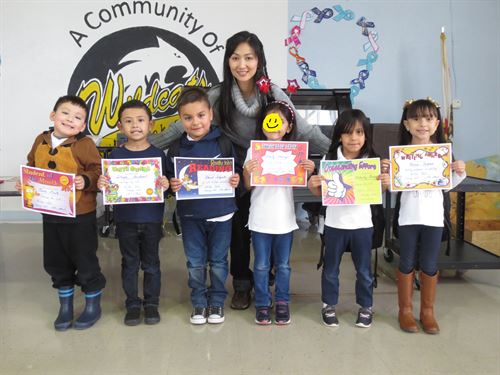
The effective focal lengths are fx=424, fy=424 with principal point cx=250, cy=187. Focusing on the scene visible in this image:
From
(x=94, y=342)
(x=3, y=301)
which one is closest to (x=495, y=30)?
(x=94, y=342)

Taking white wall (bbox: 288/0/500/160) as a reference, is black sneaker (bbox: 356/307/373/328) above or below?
below

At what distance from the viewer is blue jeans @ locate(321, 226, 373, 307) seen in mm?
2131

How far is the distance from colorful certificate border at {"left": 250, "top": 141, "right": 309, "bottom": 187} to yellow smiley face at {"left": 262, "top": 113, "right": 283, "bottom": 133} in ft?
0.22

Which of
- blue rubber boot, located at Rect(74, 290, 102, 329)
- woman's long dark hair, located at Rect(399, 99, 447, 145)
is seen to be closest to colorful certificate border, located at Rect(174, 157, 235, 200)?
blue rubber boot, located at Rect(74, 290, 102, 329)

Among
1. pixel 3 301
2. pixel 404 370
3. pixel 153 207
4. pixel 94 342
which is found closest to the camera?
pixel 404 370

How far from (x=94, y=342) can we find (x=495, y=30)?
16.0 feet

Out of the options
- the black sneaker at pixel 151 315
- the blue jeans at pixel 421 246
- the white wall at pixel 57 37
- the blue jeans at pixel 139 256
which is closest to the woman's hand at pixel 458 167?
the blue jeans at pixel 421 246

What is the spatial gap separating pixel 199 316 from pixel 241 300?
0.30 metres

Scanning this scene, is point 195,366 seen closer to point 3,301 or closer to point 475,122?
point 3,301

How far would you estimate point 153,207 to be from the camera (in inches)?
85.7

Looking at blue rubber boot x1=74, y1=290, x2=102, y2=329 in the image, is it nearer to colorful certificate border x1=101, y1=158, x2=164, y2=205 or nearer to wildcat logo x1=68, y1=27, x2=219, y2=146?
colorful certificate border x1=101, y1=158, x2=164, y2=205

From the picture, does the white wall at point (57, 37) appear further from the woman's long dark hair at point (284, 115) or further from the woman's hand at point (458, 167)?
the woman's hand at point (458, 167)

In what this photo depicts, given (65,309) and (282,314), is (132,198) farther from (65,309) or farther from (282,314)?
(282,314)

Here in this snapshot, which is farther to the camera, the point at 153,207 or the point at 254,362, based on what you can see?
the point at 153,207
